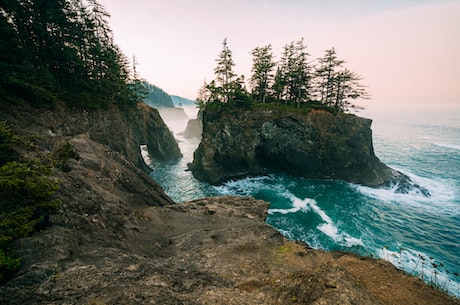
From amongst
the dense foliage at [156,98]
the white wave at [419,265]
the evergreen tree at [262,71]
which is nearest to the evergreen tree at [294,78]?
the evergreen tree at [262,71]

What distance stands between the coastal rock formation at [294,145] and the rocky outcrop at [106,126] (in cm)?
1559

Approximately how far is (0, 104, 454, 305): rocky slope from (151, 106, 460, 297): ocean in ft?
32.9

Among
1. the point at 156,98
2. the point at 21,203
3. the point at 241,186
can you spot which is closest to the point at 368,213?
the point at 241,186

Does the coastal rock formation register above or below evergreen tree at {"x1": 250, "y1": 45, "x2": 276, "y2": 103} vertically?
below

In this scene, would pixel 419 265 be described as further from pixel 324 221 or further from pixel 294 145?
pixel 294 145

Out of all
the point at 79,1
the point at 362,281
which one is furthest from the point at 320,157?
the point at 79,1

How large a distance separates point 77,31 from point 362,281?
43.5m

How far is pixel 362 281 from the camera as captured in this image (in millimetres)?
8852

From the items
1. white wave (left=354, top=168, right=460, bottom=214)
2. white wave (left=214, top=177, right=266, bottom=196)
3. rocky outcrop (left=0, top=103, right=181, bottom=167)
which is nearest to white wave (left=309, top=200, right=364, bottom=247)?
white wave (left=214, top=177, right=266, bottom=196)

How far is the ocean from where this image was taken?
2183cm

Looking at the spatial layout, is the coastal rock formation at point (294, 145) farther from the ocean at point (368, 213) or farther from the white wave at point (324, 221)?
the white wave at point (324, 221)

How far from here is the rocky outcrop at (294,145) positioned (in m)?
40.8

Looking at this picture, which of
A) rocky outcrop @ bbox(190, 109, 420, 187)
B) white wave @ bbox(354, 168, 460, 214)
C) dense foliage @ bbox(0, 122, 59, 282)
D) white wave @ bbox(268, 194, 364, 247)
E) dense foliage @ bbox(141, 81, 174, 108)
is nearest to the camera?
dense foliage @ bbox(0, 122, 59, 282)

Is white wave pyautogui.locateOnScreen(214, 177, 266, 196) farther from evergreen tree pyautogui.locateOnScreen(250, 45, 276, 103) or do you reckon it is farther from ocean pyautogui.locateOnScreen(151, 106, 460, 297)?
evergreen tree pyautogui.locateOnScreen(250, 45, 276, 103)
